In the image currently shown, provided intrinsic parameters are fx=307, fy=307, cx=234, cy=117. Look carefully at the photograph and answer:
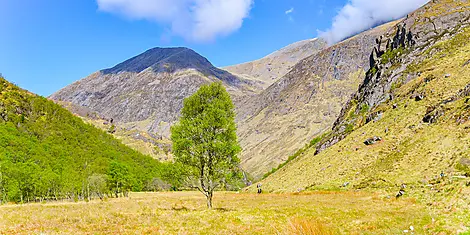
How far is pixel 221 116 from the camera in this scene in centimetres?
3472

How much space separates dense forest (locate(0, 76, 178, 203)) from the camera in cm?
Answer: 9188

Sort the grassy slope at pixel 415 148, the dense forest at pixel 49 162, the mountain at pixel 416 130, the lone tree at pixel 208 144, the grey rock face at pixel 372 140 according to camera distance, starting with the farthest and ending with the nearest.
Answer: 1. the dense forest at pixel 49 162
2. the grey rock face at pixel 372 140
3. the grassy slope at pixel 415 148
4. the mountain at pixel 416 130
5. the lone tree at pixel 208 144

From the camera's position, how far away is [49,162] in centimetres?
12862

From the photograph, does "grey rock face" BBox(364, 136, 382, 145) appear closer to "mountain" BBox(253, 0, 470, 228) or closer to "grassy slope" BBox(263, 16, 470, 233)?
"mountain" BBox(253, 0, 470, 228)

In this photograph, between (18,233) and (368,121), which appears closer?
(18,233)

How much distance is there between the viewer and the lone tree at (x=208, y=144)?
34188mm

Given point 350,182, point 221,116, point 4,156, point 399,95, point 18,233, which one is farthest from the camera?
point 4,156

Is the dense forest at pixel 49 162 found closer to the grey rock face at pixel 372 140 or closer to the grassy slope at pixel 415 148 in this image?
the grassy slope at pixel 415 148

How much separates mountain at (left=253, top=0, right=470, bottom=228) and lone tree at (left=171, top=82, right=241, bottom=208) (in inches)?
788

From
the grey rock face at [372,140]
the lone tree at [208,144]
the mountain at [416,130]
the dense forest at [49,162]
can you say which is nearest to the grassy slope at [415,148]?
the mountain at [416,130]

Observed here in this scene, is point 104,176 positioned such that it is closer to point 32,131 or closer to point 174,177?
point 32,131

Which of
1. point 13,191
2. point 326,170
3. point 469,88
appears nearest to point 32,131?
point 13,191

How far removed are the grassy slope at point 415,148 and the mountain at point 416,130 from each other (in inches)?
6.2

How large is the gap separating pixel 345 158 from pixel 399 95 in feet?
105
